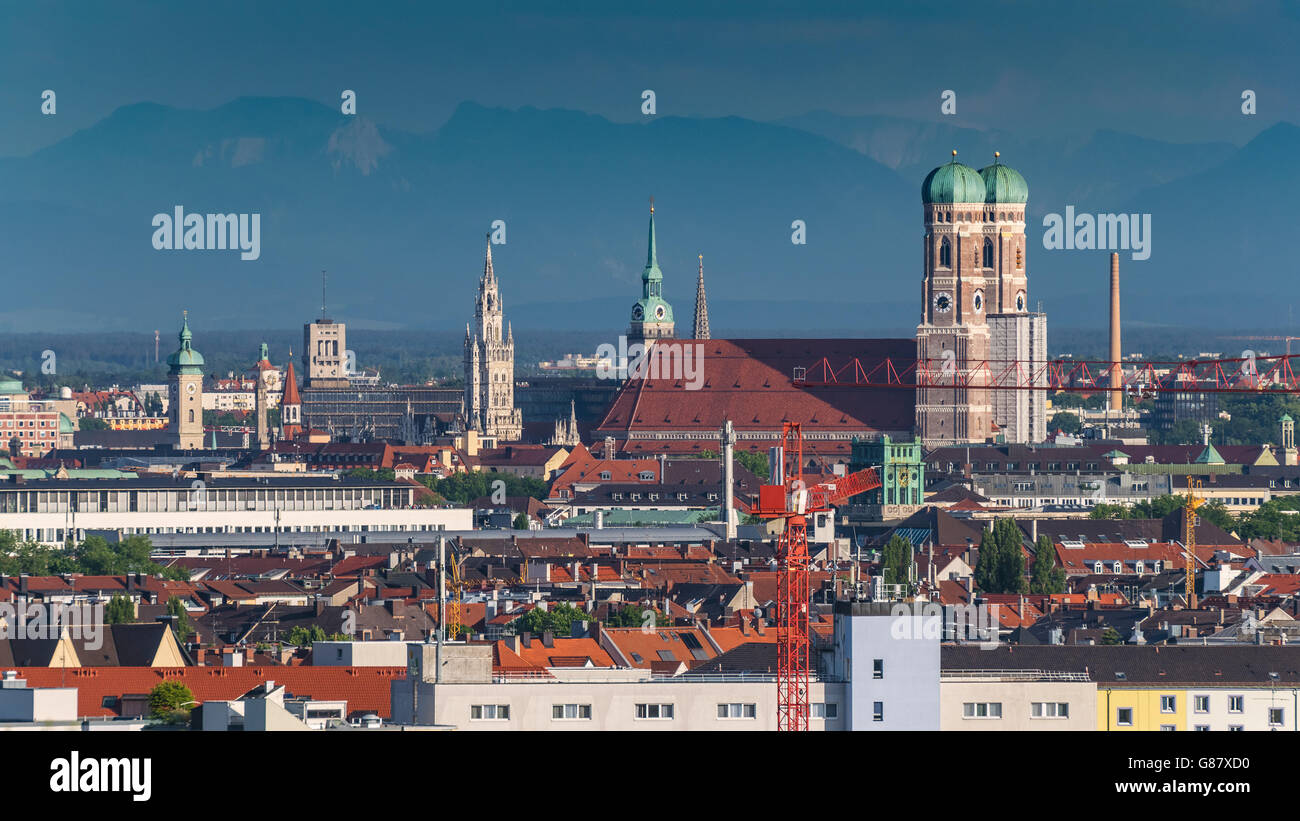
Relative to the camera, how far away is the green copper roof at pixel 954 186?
153 metres

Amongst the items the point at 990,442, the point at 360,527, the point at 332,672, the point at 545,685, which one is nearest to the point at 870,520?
the point at 360,527

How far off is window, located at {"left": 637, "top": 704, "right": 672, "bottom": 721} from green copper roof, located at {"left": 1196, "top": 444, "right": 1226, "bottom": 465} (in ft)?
382

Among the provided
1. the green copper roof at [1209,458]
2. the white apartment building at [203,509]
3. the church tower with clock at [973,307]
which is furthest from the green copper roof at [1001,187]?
the white apartment building at [203,509]

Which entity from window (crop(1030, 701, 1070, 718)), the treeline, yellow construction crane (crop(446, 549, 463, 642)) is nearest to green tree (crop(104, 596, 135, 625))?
yellow construction crane (crop(446, 549, 463, 642))

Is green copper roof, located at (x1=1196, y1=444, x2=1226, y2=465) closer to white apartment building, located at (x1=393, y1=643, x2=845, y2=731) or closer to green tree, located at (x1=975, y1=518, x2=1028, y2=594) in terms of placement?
green tree, located at (x1=975, y1=518, x2=1028, y2=594)

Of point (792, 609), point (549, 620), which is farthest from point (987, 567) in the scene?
point (792, 609)

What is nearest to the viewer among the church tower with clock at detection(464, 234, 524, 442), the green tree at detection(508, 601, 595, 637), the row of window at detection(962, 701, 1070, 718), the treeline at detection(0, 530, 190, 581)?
the row of window at detection(962, 701, 1070, 718)

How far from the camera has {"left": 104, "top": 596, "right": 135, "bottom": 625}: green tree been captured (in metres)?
48.9

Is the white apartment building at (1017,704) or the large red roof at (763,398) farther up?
the large red roof at (763,398)

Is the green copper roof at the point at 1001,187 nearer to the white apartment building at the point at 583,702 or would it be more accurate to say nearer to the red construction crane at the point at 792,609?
the red construction crane at the point at 792,609

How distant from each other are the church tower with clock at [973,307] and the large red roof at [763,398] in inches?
116
